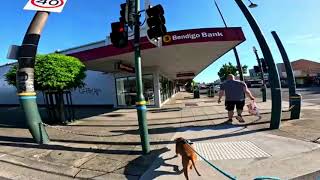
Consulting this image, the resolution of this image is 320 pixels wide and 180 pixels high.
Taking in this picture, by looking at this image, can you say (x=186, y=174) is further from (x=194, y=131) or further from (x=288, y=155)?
(x=194, y=131)

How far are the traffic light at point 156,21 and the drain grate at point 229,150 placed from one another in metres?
2.93

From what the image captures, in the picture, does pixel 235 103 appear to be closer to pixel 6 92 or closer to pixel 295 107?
pixel 295 107

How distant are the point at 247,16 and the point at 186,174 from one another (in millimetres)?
6064

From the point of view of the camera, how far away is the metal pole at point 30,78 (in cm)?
866

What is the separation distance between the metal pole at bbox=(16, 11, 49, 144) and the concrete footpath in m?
0.46

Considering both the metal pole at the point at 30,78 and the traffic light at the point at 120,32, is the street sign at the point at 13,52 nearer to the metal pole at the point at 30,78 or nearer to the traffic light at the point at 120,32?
the metal pole at the point at 30,78

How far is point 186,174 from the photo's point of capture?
5340mm

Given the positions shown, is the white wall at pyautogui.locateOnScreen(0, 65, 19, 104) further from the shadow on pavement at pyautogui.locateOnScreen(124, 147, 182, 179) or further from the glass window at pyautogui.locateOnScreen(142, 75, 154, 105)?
the shadow on pavement at pyautogui.locateOnScreen(124, 147, 182, 179)

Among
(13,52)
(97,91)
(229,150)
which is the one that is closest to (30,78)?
(13,52)

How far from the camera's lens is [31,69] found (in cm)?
890

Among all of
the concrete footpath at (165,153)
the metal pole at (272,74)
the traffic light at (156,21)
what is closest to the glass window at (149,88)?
the concrete footpath at (165,153)

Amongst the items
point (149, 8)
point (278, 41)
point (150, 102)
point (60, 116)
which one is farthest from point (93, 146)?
point (150, 102)

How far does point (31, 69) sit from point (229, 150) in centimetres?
589

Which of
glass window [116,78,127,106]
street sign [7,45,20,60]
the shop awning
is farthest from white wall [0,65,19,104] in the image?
street sign [7,45,20,60]
